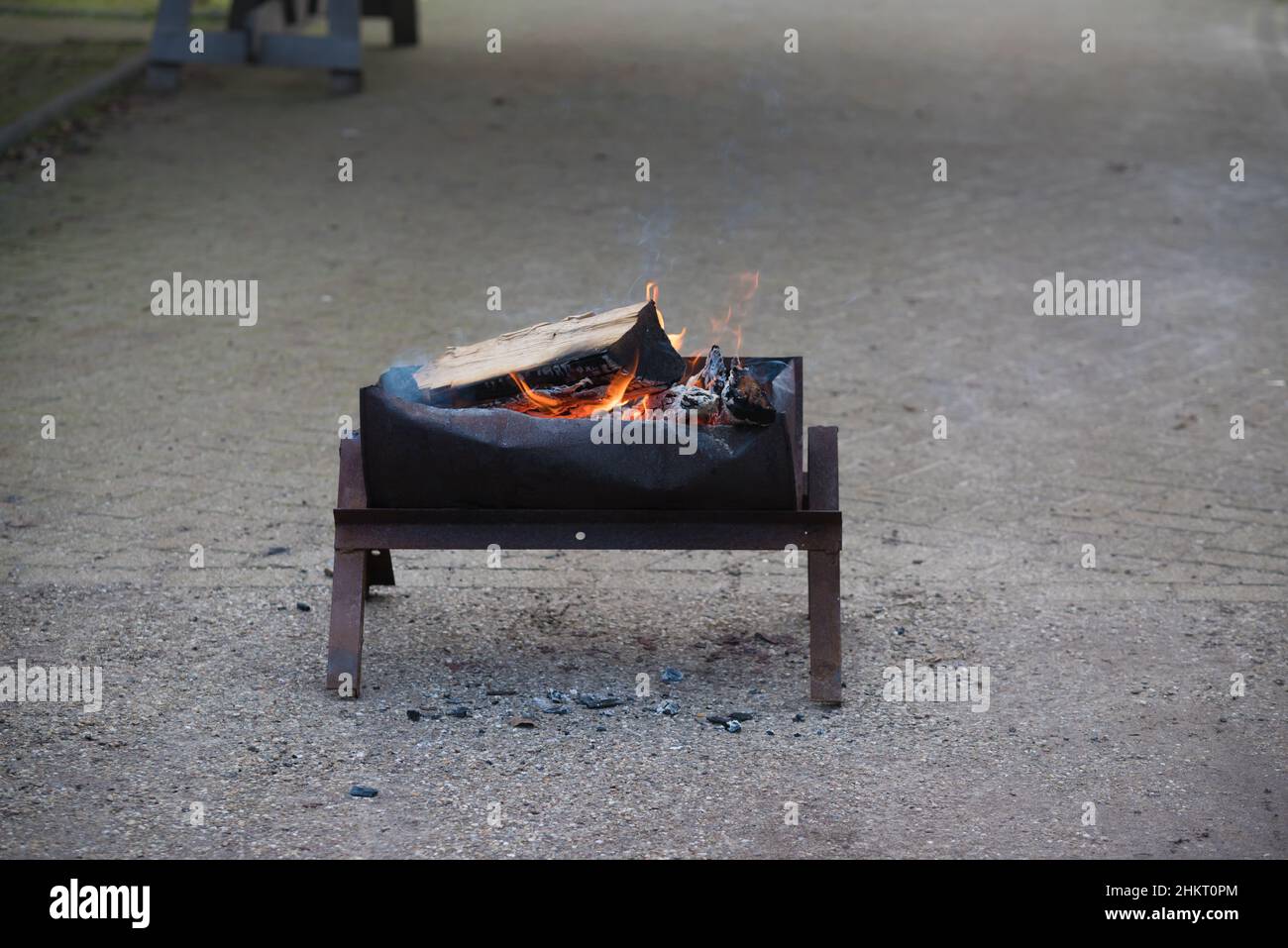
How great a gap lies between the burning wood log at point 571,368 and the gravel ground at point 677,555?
2.51 ft

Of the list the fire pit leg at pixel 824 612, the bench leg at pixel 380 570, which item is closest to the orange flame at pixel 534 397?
the fire pit leg at pixel 824 612

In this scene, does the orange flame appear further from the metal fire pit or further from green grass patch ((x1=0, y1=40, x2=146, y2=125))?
green grass patch ((x1=0, y1=40, x2=146, y2=125))

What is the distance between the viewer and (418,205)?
8367 mm

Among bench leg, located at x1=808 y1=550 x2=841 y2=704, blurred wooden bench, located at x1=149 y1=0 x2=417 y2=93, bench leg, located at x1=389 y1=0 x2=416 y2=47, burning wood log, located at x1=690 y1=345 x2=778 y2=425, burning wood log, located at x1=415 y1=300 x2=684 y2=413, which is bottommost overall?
bench leg, located at x1=808 y1=550 x2=841 y2=704

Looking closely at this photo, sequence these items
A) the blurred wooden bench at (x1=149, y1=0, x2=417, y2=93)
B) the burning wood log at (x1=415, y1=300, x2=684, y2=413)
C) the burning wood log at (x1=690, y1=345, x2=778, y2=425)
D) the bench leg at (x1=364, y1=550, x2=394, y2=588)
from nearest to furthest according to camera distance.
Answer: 1. the burning wood log at (x1=690, y1=345, x2=778, y2=425)
2. the burning wood log at (x1=415, y1=300, x2=684, y2=413)
3. the bench leg at (x1=364, y1=550, x2=394, y2=588)
4. the blurred wooden bench at (x1=149, y1=0, x2=417, y2=93)

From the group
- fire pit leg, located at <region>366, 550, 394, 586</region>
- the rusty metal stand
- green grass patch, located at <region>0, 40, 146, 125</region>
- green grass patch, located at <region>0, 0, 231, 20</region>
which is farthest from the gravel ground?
green grass patch, located at <region>0, 0, 231, 20</region>

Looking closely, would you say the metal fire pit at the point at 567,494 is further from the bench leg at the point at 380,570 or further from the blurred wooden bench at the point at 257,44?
the blurred wooden bench at the point at 257,44

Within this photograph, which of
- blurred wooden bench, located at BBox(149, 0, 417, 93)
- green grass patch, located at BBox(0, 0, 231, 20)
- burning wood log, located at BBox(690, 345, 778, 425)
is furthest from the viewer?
green grass patch, located at BBox(0, 0, 231, 20)

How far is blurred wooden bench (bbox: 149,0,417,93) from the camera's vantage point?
1004 centimetres

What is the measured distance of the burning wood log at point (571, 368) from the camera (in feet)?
12.4

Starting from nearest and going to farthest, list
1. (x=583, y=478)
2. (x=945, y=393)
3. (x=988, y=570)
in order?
(x=583, y=478)
(x=988, y=570)
(x=945, y=393)

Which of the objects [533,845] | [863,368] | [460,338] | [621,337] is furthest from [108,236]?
[533,845]
